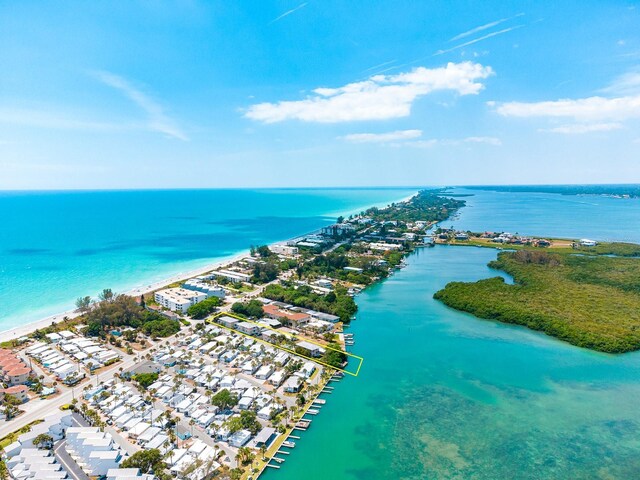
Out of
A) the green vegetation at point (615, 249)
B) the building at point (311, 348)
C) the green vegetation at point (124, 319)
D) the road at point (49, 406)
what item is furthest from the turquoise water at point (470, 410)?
the green vegetation at point (615, 249)

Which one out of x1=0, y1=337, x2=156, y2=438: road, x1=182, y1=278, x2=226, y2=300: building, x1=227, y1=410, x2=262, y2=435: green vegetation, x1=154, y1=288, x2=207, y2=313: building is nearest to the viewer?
x1=227, y1=410, x2=262, y2=435: green vegetation

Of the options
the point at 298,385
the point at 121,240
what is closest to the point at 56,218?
the point at 121,240

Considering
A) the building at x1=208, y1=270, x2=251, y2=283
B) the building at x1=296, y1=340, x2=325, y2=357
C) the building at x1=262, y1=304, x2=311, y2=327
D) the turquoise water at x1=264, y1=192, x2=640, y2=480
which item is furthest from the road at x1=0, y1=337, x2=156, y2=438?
the building at x1=208, y1=270, x2=251, y2=283

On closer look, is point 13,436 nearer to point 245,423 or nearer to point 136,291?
point 245,423

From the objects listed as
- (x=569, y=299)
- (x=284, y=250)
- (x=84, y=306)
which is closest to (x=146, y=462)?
(x=84, y=306)

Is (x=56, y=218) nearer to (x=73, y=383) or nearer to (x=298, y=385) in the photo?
(x=73, y=383)

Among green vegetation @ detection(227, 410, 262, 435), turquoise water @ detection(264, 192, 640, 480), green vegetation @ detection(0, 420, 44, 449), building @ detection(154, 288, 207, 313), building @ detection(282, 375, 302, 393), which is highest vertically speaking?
→ building @ detection(154, 288, 207, 313)

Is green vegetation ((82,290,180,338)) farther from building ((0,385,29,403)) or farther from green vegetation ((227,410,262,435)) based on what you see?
green vegetation ((227,410,262,435))
